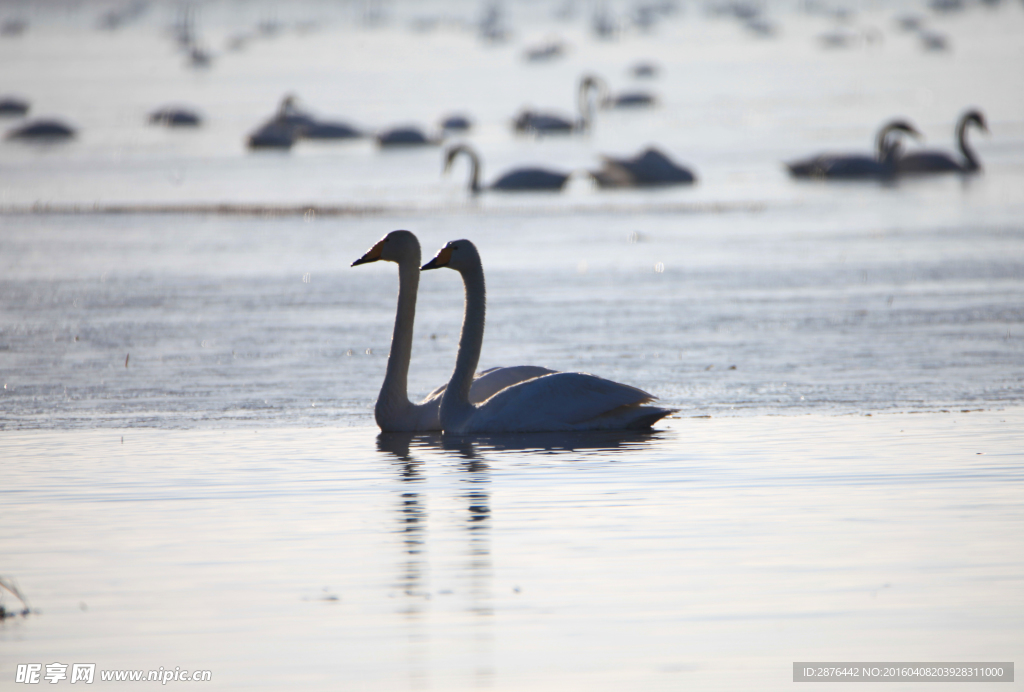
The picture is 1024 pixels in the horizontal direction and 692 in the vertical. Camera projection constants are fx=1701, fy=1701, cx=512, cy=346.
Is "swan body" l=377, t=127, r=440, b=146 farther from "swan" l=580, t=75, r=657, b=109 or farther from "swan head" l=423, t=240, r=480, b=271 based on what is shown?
"swan head" l=423, t=240, r=480, b=271

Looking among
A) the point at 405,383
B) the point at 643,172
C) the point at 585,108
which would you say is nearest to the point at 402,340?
the point at 405,383

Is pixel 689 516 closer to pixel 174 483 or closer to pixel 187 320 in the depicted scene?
pixel 174 483

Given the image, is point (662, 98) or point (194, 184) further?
point (662, 98)

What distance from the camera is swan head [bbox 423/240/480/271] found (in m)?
9.37

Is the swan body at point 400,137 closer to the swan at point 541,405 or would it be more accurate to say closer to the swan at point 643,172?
the swan at point 643,172

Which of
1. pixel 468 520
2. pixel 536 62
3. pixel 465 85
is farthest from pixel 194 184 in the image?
pixel 536 62

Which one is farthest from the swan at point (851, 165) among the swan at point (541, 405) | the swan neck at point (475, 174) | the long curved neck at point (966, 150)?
the swan at point (541, 405)

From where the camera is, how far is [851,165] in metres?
28.5

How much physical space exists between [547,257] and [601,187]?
1073 centimetres

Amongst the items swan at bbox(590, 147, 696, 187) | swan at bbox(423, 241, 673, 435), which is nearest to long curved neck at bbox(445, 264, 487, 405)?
swan at bbox(423, 241, 673, 435)

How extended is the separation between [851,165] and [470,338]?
20382mm

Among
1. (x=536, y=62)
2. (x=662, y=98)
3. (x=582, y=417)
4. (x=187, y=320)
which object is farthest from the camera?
(x=536, y=62)

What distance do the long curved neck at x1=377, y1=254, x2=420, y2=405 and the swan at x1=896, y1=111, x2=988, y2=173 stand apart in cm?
2069

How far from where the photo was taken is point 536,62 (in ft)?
392
